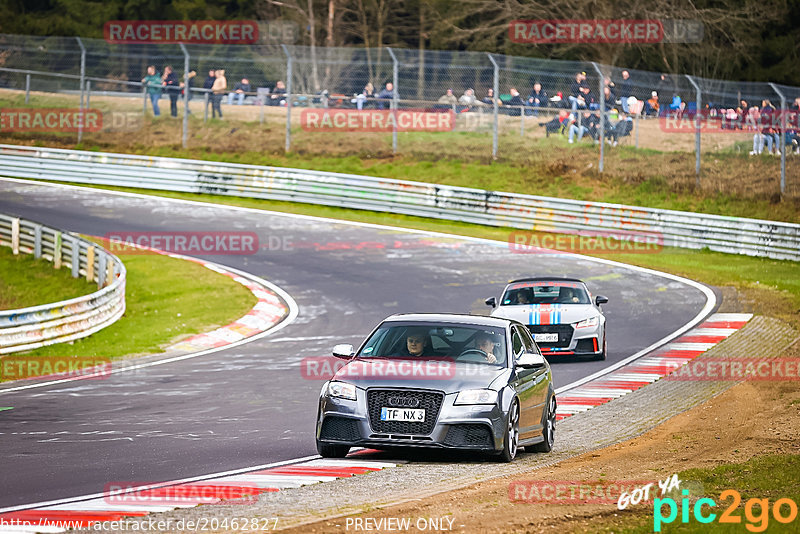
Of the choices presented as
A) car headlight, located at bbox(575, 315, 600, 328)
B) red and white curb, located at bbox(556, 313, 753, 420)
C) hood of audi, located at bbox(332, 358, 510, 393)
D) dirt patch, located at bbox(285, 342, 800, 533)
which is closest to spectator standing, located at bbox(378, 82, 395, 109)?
→ red and white curb, located at bbox(556, 313, 753, 420)

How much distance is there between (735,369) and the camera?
1728cm

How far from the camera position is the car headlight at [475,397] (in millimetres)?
10195

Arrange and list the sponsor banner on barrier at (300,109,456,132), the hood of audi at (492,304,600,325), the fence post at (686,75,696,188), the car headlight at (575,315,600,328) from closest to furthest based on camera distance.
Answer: the car headlight at (575,315,600,328) < the hood of audi at (492,304,600,325) < the fence post at (686,75,696,188) < the sponsor banner on barrier at (300,109,456,132)

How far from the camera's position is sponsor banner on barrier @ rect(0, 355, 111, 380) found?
1739 centimetres

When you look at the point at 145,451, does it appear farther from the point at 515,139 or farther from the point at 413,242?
the point at 515,139

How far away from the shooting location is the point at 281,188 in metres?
35.8

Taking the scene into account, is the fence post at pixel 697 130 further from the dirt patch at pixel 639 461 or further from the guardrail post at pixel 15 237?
the guardrail post at pixel 15 237

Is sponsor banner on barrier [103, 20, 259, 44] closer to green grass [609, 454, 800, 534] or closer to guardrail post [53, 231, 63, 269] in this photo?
guardrail post [53, 231, 63, 269]

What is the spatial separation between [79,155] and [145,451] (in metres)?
28.9

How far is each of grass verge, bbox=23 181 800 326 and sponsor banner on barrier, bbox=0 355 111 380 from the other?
39.9ft

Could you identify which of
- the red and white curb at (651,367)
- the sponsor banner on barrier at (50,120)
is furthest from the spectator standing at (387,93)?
the red and white curb at (651,367)

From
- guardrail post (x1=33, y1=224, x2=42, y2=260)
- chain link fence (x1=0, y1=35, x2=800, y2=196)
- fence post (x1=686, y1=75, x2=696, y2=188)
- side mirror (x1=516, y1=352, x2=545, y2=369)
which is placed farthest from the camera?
chain link fence (x1=0, y1=35, x2=800, y2=196)

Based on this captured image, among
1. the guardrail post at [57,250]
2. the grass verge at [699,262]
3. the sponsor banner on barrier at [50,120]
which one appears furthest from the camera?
the sponsor banner on barrier at [50,120]

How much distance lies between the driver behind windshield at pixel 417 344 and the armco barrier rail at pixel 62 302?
9.52 m
